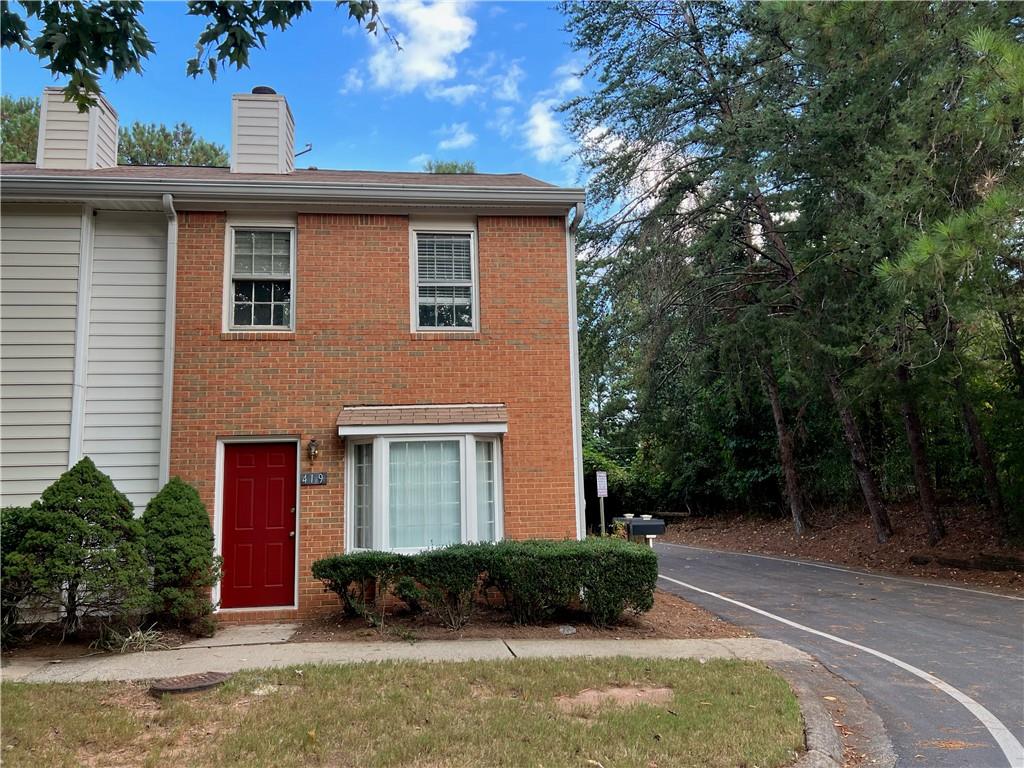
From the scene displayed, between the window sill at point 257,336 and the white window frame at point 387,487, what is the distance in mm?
1645

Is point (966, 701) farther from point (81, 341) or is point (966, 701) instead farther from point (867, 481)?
point (867, 481)

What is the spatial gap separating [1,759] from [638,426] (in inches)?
856

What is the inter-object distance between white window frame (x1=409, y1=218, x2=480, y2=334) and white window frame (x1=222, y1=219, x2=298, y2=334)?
5.19 feet

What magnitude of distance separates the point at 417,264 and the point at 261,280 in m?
2.14

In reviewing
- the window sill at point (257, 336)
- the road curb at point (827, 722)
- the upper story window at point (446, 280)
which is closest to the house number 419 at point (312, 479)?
the window sill at point (257, 336)

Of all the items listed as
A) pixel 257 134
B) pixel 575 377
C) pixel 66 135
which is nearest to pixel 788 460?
pixel 575 377

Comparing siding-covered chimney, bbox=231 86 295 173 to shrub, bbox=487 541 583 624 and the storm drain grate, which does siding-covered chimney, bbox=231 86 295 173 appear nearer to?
shrub, bbox=487 541 583 624

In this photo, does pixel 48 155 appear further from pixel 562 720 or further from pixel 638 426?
pixel 638 426

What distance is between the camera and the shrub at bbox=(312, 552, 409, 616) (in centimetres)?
820

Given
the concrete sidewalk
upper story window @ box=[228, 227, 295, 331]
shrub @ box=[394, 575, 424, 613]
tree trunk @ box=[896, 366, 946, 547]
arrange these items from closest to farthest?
the concrete sidewalk, shrub @ box=[394, 575, 424, 613], upper story window @ box=[228, 227, 295, 331], tree trunk @ box=[896, 366, 946, 547]

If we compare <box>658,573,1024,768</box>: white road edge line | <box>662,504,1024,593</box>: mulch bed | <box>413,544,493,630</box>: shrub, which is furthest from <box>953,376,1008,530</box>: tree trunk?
<box>413,544,493,630</box>: shrub

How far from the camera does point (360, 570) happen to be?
8.22 meters

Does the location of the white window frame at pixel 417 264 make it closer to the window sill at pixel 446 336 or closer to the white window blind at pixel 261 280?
the window sill at pixel 446 336

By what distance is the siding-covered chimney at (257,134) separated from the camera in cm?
1098
